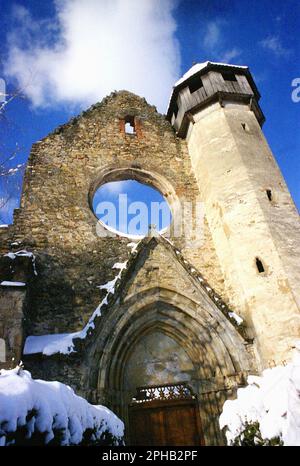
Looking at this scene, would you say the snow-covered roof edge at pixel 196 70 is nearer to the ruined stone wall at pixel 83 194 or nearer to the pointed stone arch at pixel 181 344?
the ruined stone wall at pixel 83 194

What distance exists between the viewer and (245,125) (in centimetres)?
981

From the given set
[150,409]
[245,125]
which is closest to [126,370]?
[150,409]

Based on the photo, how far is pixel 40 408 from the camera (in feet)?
8.08

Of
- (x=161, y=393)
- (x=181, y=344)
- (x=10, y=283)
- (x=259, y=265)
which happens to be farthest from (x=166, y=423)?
(x=10, y=283)

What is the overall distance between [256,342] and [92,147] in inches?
276

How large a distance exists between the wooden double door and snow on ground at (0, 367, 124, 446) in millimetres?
3670

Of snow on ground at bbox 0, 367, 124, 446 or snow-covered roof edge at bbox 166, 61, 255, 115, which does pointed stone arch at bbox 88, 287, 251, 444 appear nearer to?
snow on ground at bbox 0, 367, 124, 446

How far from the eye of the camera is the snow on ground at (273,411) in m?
3.09

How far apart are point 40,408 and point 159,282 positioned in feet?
16.1

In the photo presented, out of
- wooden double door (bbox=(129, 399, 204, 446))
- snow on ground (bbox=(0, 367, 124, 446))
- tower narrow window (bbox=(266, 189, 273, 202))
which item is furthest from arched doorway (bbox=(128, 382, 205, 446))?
tower narrow window (bbox=(266, 189, 273, 202))

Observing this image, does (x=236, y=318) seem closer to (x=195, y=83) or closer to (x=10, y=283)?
(x=10, y=283)

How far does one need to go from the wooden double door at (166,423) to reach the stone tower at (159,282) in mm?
23

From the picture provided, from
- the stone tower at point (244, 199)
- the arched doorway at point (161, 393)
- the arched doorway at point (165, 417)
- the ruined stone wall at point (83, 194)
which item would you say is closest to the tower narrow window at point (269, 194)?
the stone tower at point (244, 199)

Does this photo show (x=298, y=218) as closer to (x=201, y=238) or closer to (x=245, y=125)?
(x=201, y=238)
